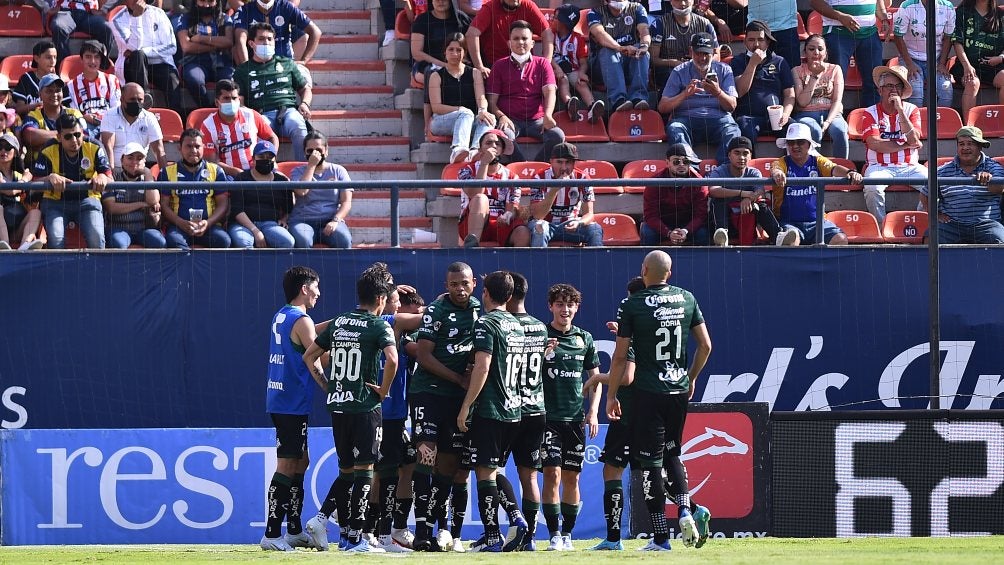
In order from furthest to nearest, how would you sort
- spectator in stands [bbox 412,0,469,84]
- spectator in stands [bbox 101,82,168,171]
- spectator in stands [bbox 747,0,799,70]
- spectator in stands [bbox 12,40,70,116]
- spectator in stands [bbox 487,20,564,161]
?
spectator in stands [bbox 747,0,799,70]
spectator in stands [bbox 412,0,469,84]
spectator in stands [bbox 487,20,564,161]
spectator in stands [bbox 12,40,70,116]
spectator in stands [bbox 101,82,168,171]

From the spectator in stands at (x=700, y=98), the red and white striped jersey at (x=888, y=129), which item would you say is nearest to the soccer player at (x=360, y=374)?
the spectator in stands at (x=700, y=98)

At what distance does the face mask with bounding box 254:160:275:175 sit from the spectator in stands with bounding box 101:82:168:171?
4.07 feet

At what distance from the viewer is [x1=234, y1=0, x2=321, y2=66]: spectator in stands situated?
1516 cm

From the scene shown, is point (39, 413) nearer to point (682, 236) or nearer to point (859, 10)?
point (682, 236)

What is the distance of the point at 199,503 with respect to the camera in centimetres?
1147

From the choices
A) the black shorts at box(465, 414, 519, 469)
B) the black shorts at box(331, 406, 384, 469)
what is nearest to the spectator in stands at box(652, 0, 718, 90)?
the black shorts at box(465, 414, 519, 469)

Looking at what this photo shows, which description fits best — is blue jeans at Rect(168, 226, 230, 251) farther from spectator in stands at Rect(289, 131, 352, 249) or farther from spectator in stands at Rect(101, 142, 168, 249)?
spectator in stands at Rect(289, 131, 352, 249)

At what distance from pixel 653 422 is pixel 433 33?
7240 mm

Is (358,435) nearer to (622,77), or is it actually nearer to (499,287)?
(499,287)

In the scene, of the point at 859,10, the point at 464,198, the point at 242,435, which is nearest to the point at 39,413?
the point at 242,435

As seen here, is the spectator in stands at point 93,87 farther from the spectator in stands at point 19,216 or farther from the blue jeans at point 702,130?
the blue jeans at point 702,130

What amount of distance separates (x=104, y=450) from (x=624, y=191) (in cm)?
524

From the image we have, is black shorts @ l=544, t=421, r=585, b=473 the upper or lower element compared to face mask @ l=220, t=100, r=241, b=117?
lower

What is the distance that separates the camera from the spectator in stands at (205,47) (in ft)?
49.9
